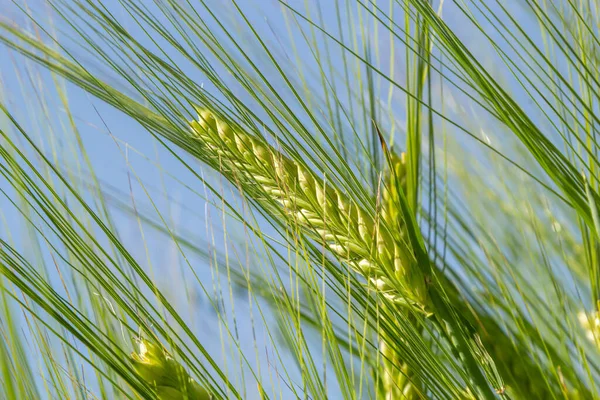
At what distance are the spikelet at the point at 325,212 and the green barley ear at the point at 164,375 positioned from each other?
113 millimetres

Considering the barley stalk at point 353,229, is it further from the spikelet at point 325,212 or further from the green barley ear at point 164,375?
the green barley ear at point 164,375

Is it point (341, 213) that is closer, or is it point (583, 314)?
point (341, 213)

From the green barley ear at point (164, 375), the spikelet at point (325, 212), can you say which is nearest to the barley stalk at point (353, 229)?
the spikelet at point (325, 212)

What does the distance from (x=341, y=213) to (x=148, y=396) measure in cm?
17

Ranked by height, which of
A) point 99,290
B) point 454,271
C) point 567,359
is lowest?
point 567,359

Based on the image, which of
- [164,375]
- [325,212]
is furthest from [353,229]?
[164,375]

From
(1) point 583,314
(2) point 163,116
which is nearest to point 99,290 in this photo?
(2) point 163,116

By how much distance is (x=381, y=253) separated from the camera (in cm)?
49

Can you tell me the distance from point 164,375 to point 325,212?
0.14 metres

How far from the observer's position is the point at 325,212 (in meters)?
0.50

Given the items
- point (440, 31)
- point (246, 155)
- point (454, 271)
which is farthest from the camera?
point (454, 271)

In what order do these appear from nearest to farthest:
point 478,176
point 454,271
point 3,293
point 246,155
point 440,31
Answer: point 3,293 < point 440,31 < point 246,155 < point 454,271 < point 478,176

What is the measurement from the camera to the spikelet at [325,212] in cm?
49

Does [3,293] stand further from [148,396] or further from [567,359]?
[567,359]
